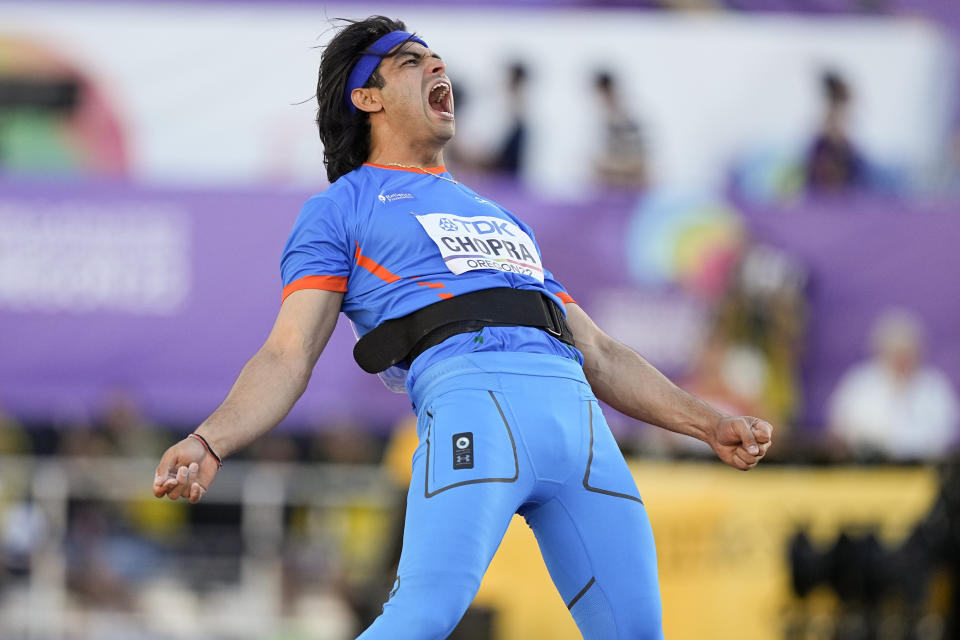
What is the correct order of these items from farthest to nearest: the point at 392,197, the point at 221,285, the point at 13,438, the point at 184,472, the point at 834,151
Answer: the point at 834,151 < the point at 13,438 < the point at 221,285 < the point at 392,197 < the point at 184,472


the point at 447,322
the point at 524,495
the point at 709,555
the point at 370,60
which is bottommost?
the point at 709,555

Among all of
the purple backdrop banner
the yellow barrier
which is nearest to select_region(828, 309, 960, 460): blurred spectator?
the purple backdrop banner

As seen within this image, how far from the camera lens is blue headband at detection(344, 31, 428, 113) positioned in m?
4.28

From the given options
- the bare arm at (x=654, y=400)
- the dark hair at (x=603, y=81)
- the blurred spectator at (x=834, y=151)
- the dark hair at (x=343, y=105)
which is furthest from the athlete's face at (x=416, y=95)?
the blurred spectator at (x=834, y=151)

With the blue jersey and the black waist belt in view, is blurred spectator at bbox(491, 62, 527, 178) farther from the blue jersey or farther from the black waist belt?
the black waist belt

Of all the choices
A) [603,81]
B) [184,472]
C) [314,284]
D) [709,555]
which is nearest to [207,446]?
→ [184,472]

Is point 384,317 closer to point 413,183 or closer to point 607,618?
point 413,183

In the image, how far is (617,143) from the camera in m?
12.6

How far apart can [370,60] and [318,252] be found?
0.69 metres

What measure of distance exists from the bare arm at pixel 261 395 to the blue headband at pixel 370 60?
70 centimetres

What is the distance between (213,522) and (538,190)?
12.3 ft

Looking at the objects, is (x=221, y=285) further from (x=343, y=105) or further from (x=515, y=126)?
(x=343, y=105)

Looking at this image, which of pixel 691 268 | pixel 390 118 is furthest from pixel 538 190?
pixel 390 118

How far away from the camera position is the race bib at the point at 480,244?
3969mm
